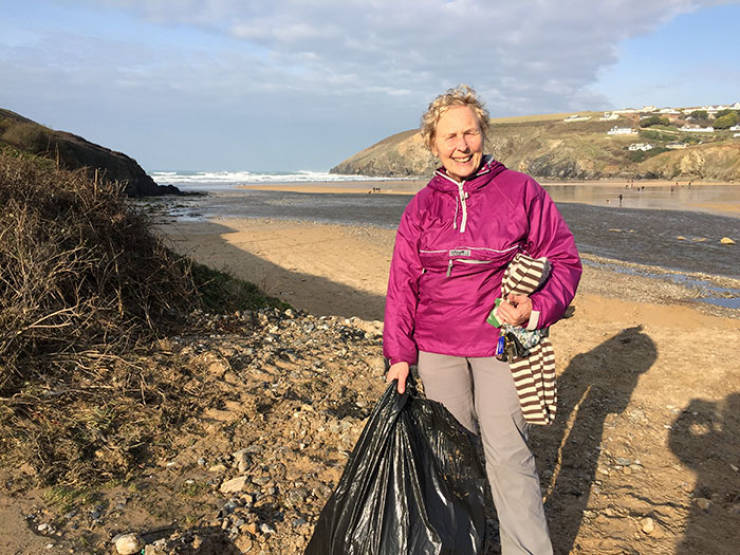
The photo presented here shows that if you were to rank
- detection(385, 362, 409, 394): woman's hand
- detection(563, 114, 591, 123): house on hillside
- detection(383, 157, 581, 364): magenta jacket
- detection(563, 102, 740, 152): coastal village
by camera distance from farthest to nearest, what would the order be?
detection(563, 114, 591, 123): house on hillside
detection(563, 102, 740, 152): coastal village
detection(385, 362, 409, 394): woman's hand
detection(383, 157, 581, 364): magenta jacket

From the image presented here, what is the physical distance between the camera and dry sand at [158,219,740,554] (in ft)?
8.94

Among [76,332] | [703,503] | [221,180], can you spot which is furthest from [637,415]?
[221,180]

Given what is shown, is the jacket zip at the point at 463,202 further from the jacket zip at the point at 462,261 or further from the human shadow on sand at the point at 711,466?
the human shadow on sand at the point at 711,466

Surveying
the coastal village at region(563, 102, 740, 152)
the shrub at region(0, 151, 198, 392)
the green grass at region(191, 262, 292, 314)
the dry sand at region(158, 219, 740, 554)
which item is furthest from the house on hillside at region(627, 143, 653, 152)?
the shrub at region(0, 151, 198, 392)

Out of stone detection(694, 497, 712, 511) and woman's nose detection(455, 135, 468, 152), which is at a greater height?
woman's nose detection(455, 135, 468, 152)

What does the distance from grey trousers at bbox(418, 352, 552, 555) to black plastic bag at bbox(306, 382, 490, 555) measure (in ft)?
0.25

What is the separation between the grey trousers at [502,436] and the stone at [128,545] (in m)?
1.42

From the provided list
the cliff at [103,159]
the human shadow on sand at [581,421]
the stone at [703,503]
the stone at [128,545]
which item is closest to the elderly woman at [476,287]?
the human shadow on sand at [581,421]

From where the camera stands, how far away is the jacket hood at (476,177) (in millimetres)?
2006

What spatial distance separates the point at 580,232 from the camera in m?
17.4

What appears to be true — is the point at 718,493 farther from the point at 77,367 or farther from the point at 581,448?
the point at 77,367

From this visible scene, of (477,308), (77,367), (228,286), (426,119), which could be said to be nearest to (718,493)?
(477,308)

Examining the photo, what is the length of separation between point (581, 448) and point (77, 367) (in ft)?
11.3

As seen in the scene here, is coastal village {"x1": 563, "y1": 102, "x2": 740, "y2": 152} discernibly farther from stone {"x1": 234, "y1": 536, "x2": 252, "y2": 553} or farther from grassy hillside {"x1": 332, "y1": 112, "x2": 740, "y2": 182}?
stone {"x1": 234, "y1": 536, "x2": 252, "y2": 553}
